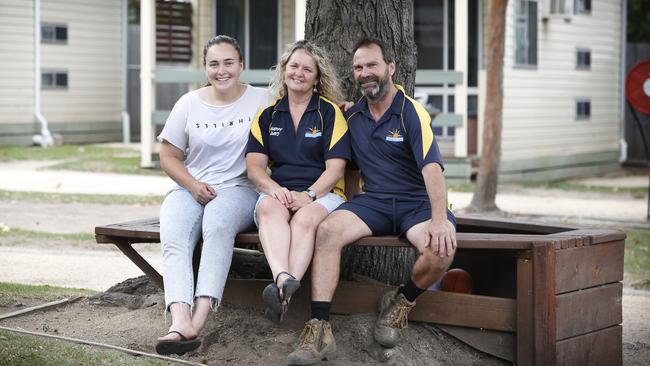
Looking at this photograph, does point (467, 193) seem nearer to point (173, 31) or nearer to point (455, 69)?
point (455, 69)

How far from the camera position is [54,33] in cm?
2478

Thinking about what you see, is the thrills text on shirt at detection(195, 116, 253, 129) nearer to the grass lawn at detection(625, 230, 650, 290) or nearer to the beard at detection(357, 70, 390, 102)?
the beard at detection(357, 70, 390, 102)

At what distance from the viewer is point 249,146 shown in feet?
21.5

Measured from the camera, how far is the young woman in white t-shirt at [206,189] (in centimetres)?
604

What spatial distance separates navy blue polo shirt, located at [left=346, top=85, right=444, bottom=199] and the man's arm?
5.7 inches

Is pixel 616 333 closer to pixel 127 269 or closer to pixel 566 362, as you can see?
pixel 566 362

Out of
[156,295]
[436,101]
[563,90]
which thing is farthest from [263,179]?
[563,90]

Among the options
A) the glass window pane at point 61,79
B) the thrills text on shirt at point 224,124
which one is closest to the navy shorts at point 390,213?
the thrills text on shirt at point 224,124

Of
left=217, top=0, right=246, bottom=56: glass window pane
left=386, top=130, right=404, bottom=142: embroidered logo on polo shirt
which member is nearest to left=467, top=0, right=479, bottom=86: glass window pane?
left=217, top=0, right=246, bottom=56: glass window pane

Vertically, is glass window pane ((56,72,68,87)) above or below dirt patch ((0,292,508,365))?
above

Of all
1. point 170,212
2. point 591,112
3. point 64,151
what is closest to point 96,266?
point 170,212

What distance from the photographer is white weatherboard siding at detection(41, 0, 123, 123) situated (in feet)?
81.1

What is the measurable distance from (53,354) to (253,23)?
16037 mm

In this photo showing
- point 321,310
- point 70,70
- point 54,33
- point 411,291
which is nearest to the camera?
point 321,310
